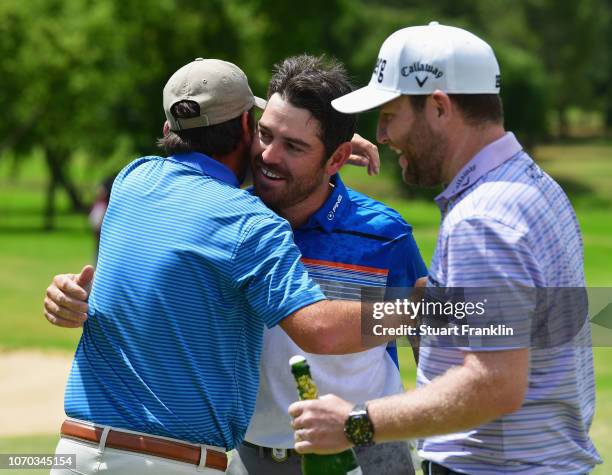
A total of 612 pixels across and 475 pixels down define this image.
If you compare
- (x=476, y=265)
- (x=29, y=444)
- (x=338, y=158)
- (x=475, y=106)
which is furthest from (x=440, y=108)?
(x=29, y=444)

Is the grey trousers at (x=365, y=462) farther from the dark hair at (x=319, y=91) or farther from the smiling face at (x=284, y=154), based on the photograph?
the dark hair at (x=319, y=91)

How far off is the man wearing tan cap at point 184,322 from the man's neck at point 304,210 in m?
0.55

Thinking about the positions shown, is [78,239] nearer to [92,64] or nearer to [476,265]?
[92,64]

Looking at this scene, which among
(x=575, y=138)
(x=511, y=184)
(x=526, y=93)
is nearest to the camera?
(x=511, y=184)

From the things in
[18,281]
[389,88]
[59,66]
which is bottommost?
[18,281]

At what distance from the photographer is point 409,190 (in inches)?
2308

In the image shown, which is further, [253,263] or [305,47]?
[305,47]

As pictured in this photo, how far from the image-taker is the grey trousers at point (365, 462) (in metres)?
4.51

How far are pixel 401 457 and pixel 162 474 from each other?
3.82ft

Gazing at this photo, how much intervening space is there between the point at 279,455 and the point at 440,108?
172 centimetres

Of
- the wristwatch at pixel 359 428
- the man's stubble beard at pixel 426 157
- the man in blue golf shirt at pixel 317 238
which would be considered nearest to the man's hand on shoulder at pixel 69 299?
the man in blue golf shirt at pixel 317 238

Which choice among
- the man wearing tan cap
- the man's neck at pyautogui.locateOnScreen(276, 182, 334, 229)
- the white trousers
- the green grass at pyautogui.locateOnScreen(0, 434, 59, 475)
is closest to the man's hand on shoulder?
the man wearing tan cap

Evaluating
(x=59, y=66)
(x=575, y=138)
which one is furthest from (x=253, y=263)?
(x=575, y=138)

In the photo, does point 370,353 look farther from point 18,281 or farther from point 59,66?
point 59,66
